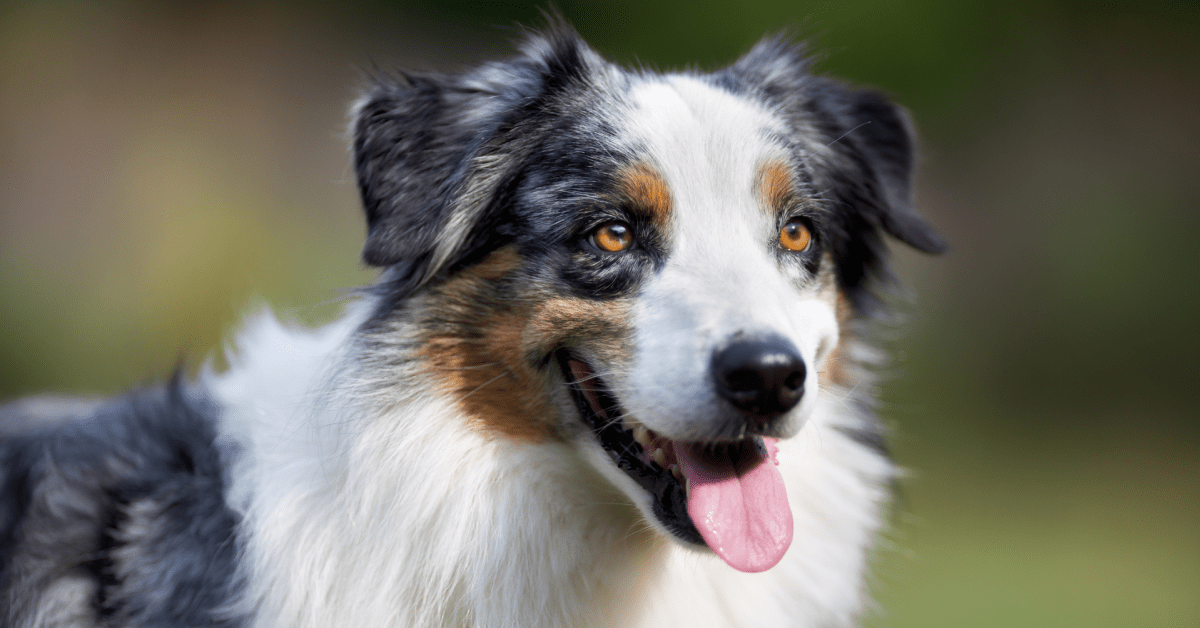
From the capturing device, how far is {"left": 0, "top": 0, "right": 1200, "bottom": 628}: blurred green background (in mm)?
7645

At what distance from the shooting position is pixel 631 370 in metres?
2.31

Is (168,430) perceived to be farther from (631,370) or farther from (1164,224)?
(1164,224)

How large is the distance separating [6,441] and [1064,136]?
9.69 meters

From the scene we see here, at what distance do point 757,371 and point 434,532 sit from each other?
1072 mm

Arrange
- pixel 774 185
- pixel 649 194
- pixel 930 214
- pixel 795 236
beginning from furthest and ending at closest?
pixel 930 214, pixel 795 236, pixel 774 185, pixel 649 194

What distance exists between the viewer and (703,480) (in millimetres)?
2377

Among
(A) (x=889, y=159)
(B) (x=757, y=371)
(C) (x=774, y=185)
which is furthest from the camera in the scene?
(A) (x=889, y=159)

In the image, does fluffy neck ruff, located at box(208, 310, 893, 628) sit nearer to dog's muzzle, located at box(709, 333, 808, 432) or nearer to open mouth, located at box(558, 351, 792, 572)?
open mouth, located at box(558, 351, 792, 572)

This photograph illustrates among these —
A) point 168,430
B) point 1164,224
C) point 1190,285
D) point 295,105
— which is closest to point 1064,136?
point 1164,224

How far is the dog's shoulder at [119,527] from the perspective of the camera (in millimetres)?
2547

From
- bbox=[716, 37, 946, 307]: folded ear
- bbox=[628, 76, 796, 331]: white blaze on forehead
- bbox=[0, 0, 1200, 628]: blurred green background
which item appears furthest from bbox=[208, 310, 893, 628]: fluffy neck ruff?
bbox=[0, 0, 1200, 628]: blurred green background

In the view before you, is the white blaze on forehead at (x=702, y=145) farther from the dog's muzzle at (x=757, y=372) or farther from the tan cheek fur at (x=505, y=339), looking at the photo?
the dog's muzzle at (x=757, y=372)

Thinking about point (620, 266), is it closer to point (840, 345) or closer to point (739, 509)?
point (739, 509)

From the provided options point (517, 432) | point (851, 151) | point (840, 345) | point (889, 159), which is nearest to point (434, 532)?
point (517, 432)
